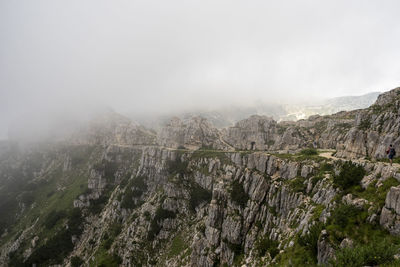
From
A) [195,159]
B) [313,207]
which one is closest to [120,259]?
[195,159]

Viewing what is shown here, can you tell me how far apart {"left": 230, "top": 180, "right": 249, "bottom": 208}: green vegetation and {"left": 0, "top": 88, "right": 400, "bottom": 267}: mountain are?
→ 41 centimetres

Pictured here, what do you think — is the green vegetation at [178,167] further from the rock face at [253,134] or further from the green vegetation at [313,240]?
the green vegetation at [313,240]

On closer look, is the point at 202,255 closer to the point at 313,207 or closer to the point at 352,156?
the point at 313,207

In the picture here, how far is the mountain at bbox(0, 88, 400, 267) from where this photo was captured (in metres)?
25.0

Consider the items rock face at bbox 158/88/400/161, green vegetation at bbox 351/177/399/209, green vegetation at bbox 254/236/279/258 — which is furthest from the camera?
rock face at bbox 158/88/400/161

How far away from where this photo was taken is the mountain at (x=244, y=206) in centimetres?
2502

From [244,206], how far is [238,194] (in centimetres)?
514

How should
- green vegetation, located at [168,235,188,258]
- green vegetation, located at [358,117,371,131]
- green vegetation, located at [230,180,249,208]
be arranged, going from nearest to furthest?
green vegetation, located at [358,117,371,131] → green vegetation, located at [230,180,249,208] → green vegetation, located at [168,235,188,258]

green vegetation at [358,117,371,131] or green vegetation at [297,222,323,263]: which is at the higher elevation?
green vegetation at [358,117,371,131]

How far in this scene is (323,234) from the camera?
2498 cm

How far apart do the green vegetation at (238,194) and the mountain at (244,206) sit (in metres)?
0.41

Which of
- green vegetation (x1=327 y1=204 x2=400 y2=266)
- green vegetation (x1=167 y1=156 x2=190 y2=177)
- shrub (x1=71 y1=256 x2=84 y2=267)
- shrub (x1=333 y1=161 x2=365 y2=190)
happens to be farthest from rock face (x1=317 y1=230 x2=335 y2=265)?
shrub (x1=71 y1=256 x2=84 y2=267)

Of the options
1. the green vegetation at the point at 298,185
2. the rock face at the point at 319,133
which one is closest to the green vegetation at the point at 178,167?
the rock face at the point at 319,133

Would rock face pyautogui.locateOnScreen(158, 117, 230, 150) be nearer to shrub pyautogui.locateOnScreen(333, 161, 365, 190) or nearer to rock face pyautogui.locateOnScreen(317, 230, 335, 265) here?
shrub pyautogui.locateOnScreen(333, 161, 365, 190)
